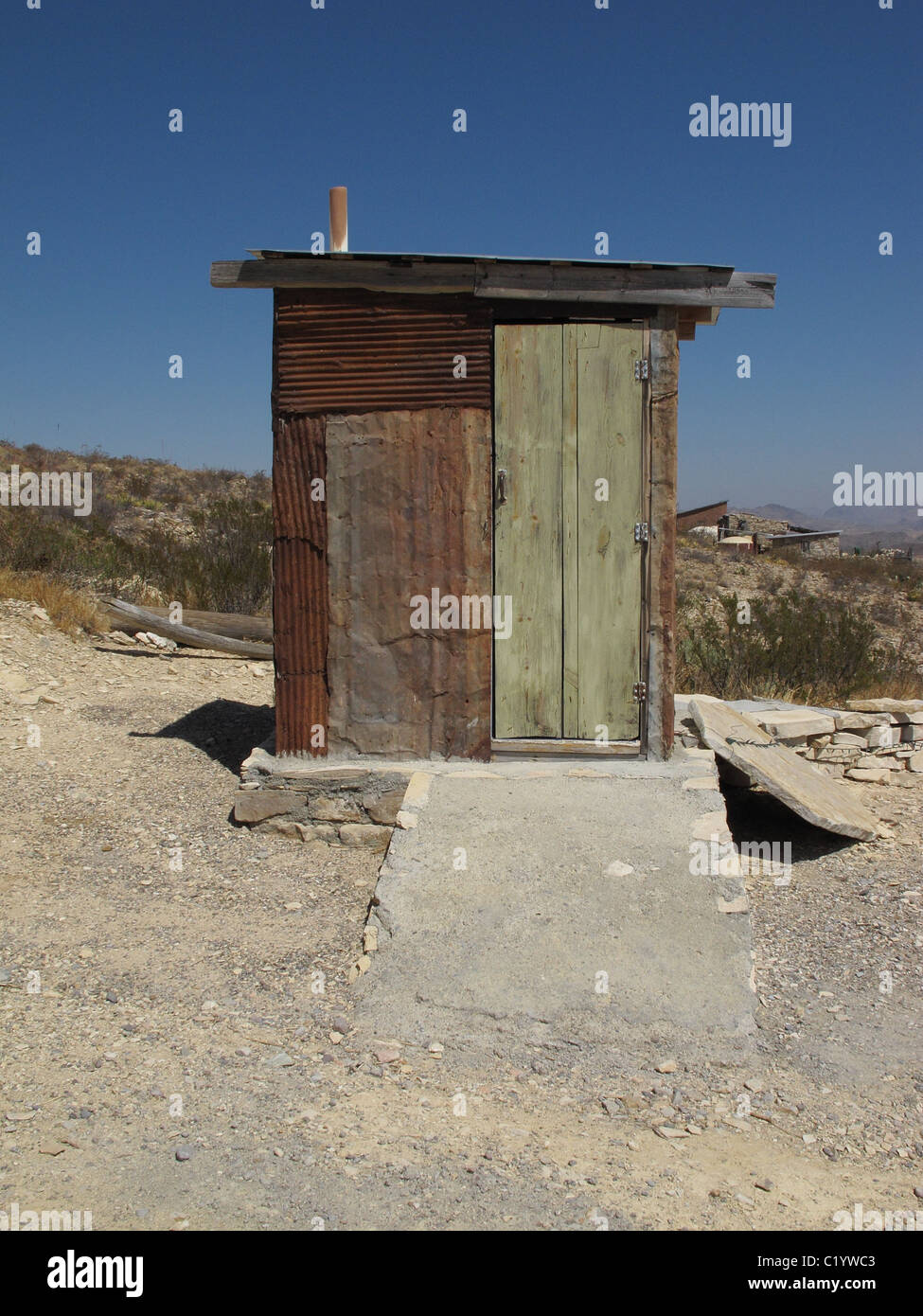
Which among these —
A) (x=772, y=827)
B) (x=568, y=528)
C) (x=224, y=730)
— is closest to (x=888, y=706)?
(x=772, y=827)

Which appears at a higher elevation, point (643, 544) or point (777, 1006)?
point (643, 544)

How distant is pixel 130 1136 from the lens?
284 centimetres

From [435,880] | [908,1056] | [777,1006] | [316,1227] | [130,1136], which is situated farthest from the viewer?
[435,880]

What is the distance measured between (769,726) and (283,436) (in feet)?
12.6

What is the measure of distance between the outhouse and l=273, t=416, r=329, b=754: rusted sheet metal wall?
1 centimetres

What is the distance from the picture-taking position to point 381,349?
5219 millimetres

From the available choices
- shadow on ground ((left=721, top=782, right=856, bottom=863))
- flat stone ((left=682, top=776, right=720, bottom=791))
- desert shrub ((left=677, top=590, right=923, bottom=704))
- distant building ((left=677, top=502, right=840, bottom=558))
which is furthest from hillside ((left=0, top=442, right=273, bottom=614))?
distant building ((left=677, top=502, right=840, bottom=558))

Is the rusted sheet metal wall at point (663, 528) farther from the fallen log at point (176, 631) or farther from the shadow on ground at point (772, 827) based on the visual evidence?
the fallen log at point (176, 631)

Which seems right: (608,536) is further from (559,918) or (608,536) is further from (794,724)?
(794,724)

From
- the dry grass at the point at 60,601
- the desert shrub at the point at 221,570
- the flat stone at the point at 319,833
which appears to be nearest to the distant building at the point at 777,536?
the desert shrub at the point at 221,570

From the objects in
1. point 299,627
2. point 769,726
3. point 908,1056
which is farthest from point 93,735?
point 908,1056

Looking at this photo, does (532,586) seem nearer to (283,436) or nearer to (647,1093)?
(283,436)

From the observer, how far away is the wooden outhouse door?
5207 millimetres

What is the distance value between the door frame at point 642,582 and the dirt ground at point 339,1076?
3.27 ft
